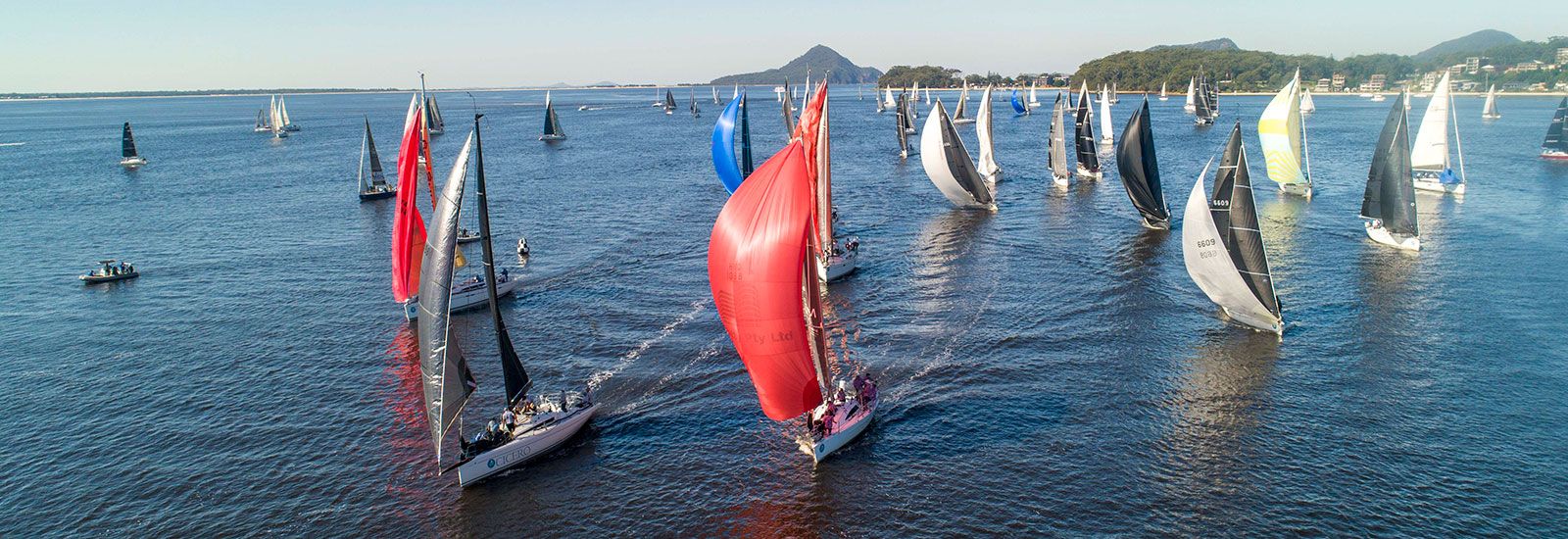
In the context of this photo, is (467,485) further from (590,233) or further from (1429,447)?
(590,233)

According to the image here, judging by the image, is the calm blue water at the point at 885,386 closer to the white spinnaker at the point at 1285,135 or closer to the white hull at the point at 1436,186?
the white hull at the point at 1436,186

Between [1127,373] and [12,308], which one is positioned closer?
[1127,373]

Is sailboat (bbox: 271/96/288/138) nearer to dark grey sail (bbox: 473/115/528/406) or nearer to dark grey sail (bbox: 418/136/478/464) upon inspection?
dark grey sail (bbox: 473/115/528/406)

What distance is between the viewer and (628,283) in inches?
2111

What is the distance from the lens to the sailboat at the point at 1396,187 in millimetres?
56500

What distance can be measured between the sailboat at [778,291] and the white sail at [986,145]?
55156 millimetres

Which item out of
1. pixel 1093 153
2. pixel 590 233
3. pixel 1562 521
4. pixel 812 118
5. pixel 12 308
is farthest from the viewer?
pixel 1093 153

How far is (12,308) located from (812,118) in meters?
46.9

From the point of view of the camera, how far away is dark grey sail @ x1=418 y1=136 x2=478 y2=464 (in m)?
28.1

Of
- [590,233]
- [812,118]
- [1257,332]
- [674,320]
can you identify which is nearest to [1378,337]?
[1257,332]

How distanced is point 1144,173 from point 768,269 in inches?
1830

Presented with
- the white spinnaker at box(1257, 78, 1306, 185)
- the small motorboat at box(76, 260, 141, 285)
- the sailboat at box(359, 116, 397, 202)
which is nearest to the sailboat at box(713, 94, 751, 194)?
the small motorboat at box(76, 260, 141, 285)

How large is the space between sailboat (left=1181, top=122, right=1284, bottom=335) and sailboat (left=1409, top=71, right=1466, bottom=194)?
1764 inches

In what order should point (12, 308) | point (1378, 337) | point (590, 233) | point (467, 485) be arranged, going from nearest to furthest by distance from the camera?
point (467, 485)
point (1378, 337)
point (12, 308)
point (590, 233)
